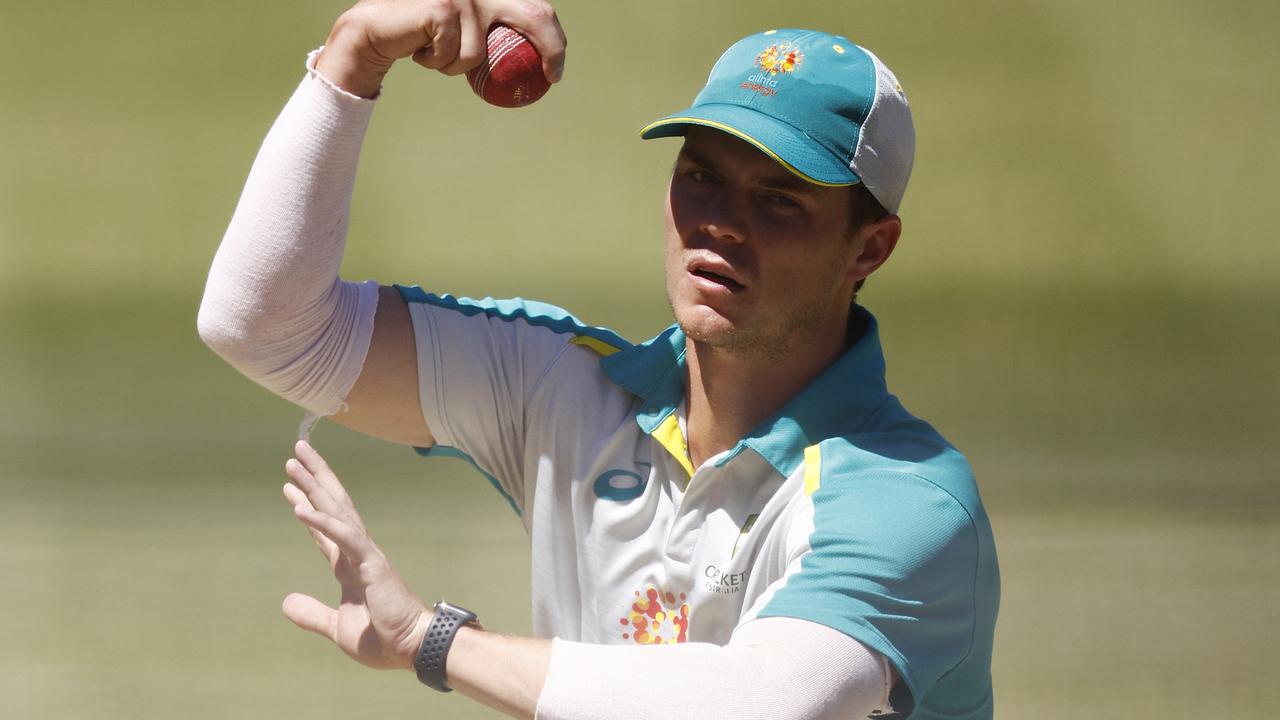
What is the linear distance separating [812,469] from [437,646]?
17.9 inches

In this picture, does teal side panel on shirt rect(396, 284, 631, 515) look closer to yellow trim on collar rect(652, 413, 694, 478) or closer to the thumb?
yellow trim on collar rect(652, 413, 694, 478)

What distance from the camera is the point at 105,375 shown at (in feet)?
14.4

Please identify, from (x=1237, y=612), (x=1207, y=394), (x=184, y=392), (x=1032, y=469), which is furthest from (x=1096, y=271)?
(x=184, y=392)

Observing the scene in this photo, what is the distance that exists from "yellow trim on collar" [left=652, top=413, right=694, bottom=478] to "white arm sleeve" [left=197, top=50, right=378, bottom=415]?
15.9 inches

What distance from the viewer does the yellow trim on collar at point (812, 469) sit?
157cm

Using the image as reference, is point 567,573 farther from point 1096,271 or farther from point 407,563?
point 1096,271

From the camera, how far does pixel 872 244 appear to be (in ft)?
5.88

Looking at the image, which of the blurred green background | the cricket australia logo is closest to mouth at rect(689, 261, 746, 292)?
the cricket australia logo

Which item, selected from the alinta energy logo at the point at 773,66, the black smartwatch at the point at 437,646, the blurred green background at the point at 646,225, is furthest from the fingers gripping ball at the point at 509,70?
the blurred green background at the point at 646,225

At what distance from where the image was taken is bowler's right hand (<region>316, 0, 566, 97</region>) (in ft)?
5.16

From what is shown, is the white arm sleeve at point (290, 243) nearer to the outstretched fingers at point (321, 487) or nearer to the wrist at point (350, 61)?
the wrist at point (350, 61)

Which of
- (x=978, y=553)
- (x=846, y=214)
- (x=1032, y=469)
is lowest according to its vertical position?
(x=1032, y=469)

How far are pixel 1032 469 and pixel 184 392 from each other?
2468mm

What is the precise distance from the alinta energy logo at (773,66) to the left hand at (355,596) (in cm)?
65
